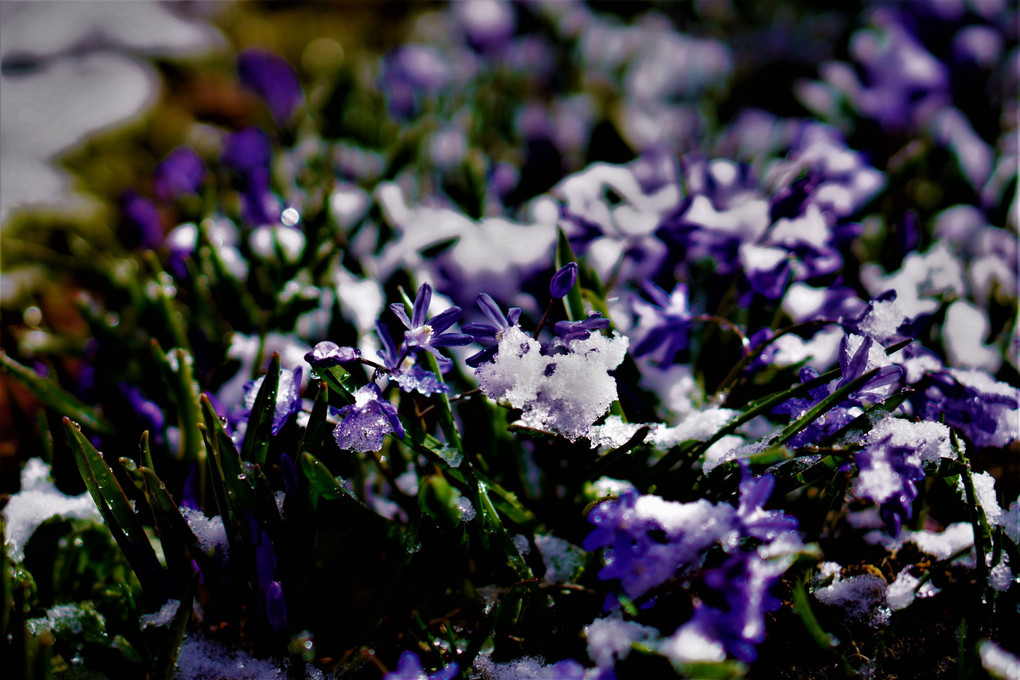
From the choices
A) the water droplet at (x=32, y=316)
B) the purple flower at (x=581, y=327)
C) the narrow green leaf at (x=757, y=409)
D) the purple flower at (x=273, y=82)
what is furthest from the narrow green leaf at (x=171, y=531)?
the purple flower at (x=273, y=82)

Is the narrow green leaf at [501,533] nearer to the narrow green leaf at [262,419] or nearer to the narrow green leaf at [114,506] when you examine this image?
the narrow green leaf at [262,419]

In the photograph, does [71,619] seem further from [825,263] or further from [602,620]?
[825,263]

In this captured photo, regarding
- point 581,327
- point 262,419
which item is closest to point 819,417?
point 581,327

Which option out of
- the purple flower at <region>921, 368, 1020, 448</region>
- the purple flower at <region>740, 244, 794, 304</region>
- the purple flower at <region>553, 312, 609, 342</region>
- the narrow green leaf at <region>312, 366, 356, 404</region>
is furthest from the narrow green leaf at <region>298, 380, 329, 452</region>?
the purple flower at <region>921, 368, 1020, 448</region>

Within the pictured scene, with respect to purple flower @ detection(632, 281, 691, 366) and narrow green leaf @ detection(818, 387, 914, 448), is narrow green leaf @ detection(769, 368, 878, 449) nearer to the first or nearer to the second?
narrow green leaf @ detection(818, 387, 914, 448)

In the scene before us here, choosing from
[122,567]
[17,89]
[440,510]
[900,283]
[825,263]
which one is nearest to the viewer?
[440,510]

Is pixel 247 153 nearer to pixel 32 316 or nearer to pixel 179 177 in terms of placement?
pixel 179 177

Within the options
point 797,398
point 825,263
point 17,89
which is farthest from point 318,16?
point 797,398
